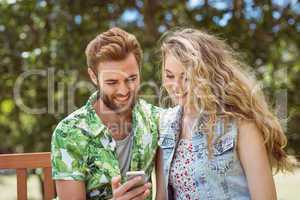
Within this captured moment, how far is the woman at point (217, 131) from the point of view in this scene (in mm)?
1856

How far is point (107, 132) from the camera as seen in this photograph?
6.72 feet

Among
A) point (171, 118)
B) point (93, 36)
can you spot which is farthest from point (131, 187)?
point (93, 36)

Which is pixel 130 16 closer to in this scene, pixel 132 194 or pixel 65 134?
pixel 65 134

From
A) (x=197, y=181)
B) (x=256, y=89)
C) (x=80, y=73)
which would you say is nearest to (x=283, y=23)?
(x=80, y=73)

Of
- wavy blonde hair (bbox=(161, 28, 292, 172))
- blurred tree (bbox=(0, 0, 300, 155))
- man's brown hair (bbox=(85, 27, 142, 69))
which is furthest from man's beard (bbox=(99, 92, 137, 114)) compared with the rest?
blurred tree (bbox=(0, 0, 300, 155))

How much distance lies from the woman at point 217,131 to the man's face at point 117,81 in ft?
0.66

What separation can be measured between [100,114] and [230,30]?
1.76 meters

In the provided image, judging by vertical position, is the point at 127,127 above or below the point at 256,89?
below

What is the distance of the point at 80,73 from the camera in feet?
12.5

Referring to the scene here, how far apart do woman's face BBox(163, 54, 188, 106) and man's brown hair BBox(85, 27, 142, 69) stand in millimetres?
205

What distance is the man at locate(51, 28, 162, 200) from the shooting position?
1.99 meters

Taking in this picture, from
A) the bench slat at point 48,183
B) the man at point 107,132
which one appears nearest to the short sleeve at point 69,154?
the man at point 107,132

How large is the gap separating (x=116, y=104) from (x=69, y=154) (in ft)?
0.98

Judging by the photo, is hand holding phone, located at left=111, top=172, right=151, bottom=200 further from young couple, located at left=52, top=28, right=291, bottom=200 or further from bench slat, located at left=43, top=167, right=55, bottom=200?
bench slat, located at left=43, top=167, right=55, bottom=200
